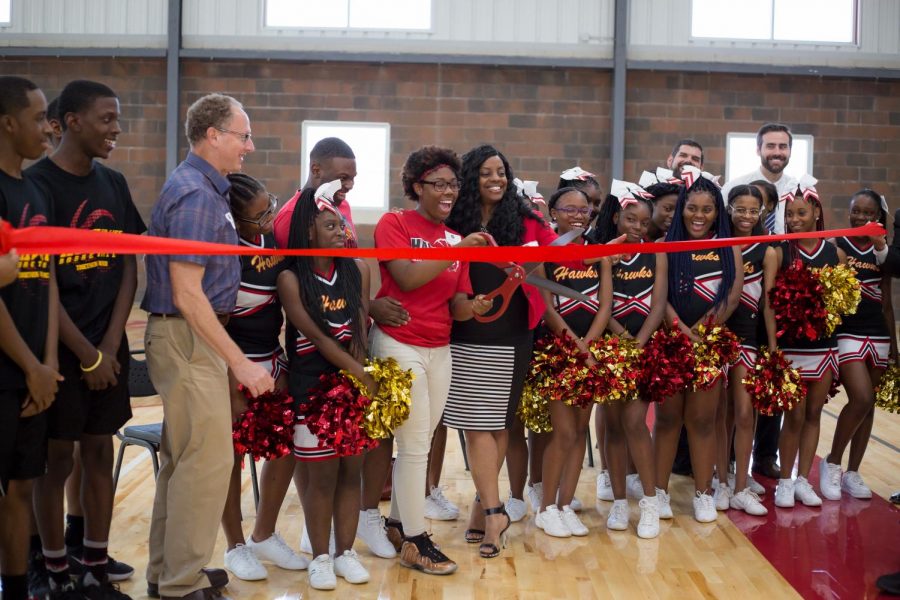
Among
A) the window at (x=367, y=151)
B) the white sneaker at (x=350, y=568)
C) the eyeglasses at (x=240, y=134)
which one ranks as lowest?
the white sneaker at (x=350, y=568)

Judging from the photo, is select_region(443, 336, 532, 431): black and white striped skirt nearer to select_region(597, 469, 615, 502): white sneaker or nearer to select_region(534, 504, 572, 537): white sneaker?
select_region(534, 504, 572, 537): white sneaker

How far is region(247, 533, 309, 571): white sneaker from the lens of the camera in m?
3.90

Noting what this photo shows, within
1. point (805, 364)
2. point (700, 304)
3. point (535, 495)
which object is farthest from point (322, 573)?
point (805, 364)

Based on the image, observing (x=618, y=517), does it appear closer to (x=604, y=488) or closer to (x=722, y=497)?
(x=604, y=488)

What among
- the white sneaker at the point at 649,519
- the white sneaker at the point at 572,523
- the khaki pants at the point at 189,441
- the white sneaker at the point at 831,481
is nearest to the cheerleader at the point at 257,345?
the khaki pants at the point at 189,441

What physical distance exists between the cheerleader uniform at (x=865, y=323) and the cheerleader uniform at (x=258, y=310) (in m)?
3.03

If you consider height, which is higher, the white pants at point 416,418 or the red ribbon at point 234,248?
the red ribbon at point 234,248

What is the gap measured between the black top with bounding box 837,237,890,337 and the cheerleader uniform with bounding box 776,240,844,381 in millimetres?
156

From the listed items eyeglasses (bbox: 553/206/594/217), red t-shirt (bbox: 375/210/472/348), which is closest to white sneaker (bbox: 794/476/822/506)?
eyeglasses (bbox: 553/206/594/217)

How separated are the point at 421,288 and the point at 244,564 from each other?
1.31 meters

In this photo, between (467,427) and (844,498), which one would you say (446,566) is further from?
(844,498)

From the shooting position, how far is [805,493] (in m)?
4.94

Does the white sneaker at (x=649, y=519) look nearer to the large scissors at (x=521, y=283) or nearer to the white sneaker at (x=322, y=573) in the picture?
the large scissors at (x=521, y=283)

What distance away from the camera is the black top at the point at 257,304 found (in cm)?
370
